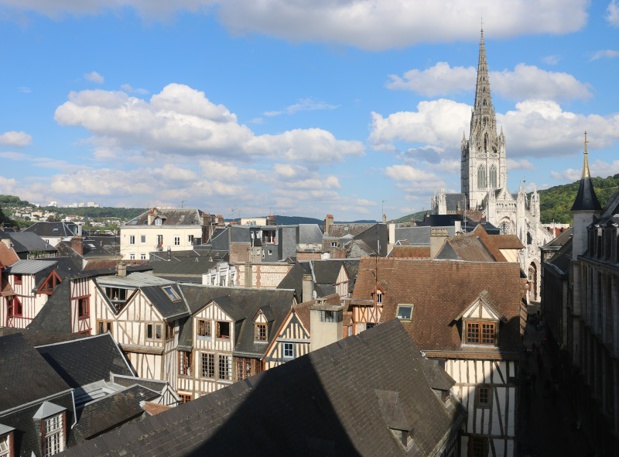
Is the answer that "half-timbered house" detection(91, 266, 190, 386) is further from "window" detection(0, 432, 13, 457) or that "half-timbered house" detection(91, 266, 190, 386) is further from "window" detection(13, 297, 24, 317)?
"window" detection(0, 432, 13, 457)

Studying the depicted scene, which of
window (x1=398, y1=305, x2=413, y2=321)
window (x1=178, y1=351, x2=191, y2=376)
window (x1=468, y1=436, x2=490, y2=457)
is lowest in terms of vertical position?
window (x1=468, y1=436, x2=490, y2=457)

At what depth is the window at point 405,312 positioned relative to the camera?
2114 cm

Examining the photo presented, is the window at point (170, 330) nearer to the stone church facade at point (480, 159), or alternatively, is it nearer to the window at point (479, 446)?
the window at point (479, 446)

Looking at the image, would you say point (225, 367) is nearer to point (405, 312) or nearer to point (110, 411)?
point (110, 411)

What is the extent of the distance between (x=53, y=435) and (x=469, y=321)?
13230 mm

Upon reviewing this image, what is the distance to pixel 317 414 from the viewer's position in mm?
11133

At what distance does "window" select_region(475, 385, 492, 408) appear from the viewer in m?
18.9

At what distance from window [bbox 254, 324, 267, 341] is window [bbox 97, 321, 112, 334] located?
23.0 ft

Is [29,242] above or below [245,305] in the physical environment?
above

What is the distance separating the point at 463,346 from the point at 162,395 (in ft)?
33.1

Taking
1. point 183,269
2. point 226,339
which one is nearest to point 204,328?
point 226,339

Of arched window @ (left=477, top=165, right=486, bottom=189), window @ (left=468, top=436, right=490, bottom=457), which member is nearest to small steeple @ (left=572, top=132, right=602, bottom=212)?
window @ (left=468, top=436, right=490, bottom=457)

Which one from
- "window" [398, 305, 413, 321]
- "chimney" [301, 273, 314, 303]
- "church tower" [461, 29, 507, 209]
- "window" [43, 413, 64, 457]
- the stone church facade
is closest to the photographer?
"window" [43, 413, 64, 457]

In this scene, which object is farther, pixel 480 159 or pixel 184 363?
pixel 480 159
